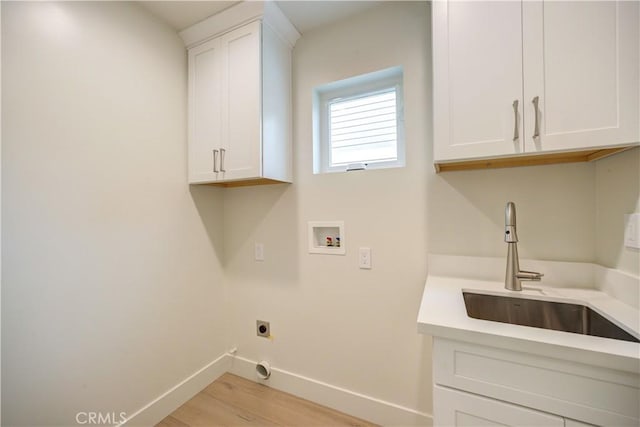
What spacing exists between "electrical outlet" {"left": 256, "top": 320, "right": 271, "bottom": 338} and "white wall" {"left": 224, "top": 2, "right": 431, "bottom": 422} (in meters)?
0.04

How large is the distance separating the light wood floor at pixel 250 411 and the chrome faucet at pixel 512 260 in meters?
1.18

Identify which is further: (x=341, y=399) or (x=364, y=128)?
(x=364, y=128)

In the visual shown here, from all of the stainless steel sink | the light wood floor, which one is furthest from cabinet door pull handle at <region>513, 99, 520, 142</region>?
the light wood floor

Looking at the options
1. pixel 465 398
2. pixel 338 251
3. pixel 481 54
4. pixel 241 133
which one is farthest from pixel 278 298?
pixel 481 54

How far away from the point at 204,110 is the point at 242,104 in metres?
0.34

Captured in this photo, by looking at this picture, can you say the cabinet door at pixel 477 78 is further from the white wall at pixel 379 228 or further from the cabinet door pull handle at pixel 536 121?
the white wall at pixel 379 228

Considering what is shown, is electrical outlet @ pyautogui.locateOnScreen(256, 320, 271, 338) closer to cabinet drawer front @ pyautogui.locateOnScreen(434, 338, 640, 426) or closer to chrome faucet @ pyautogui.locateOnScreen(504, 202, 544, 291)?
cabinet drawer front @ pyautogui.locateOnScreen(434, 338, 640, 426)

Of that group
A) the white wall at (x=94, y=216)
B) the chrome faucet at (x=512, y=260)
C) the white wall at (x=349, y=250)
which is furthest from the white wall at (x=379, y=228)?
the white wall at (x=94, y=216)

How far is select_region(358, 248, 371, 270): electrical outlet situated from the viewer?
159 centimetres

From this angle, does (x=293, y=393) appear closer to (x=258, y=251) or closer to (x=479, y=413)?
(x=258, y=251)

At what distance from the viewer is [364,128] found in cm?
175

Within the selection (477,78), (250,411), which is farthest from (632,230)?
(250,411)

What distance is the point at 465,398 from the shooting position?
854mm

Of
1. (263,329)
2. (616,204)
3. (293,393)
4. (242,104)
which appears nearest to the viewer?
(616,204)
